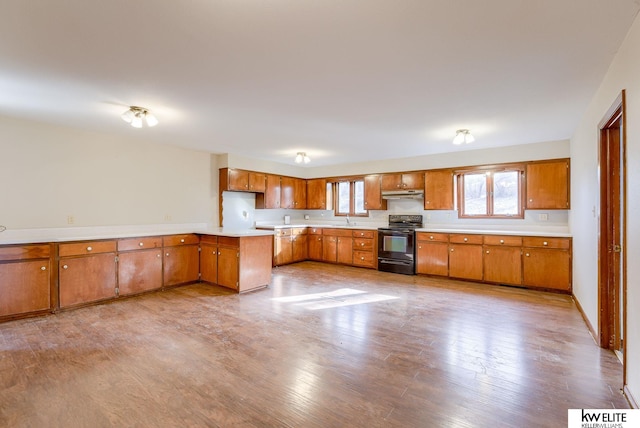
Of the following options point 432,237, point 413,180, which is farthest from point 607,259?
point 413,180

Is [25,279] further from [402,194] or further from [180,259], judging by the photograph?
[402,194]

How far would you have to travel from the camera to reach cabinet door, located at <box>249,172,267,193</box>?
6.27 m

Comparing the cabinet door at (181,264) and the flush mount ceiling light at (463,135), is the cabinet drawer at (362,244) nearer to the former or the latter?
the flush mount ceiling light at (463,135)

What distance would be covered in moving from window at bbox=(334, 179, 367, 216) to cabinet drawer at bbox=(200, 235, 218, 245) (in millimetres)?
3534

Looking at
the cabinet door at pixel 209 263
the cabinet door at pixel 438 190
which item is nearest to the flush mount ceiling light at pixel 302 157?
the cabinet door at pixel 209 263

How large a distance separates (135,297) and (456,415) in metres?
4.27

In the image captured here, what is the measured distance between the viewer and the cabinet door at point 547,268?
4328mm

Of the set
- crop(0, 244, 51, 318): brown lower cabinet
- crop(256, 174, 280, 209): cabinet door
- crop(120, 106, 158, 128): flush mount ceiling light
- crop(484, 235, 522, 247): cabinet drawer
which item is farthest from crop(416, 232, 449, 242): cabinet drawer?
crop(0, 244, 51, 318): brown lower cabinet

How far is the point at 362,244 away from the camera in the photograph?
20.8 ft

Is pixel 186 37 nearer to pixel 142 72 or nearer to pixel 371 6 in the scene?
pixel 142 72

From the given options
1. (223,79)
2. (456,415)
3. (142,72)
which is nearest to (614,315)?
(456,415)

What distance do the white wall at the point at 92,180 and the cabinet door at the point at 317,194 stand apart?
9.18 feet

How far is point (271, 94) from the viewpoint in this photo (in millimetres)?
2910

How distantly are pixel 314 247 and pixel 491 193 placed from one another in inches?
155
